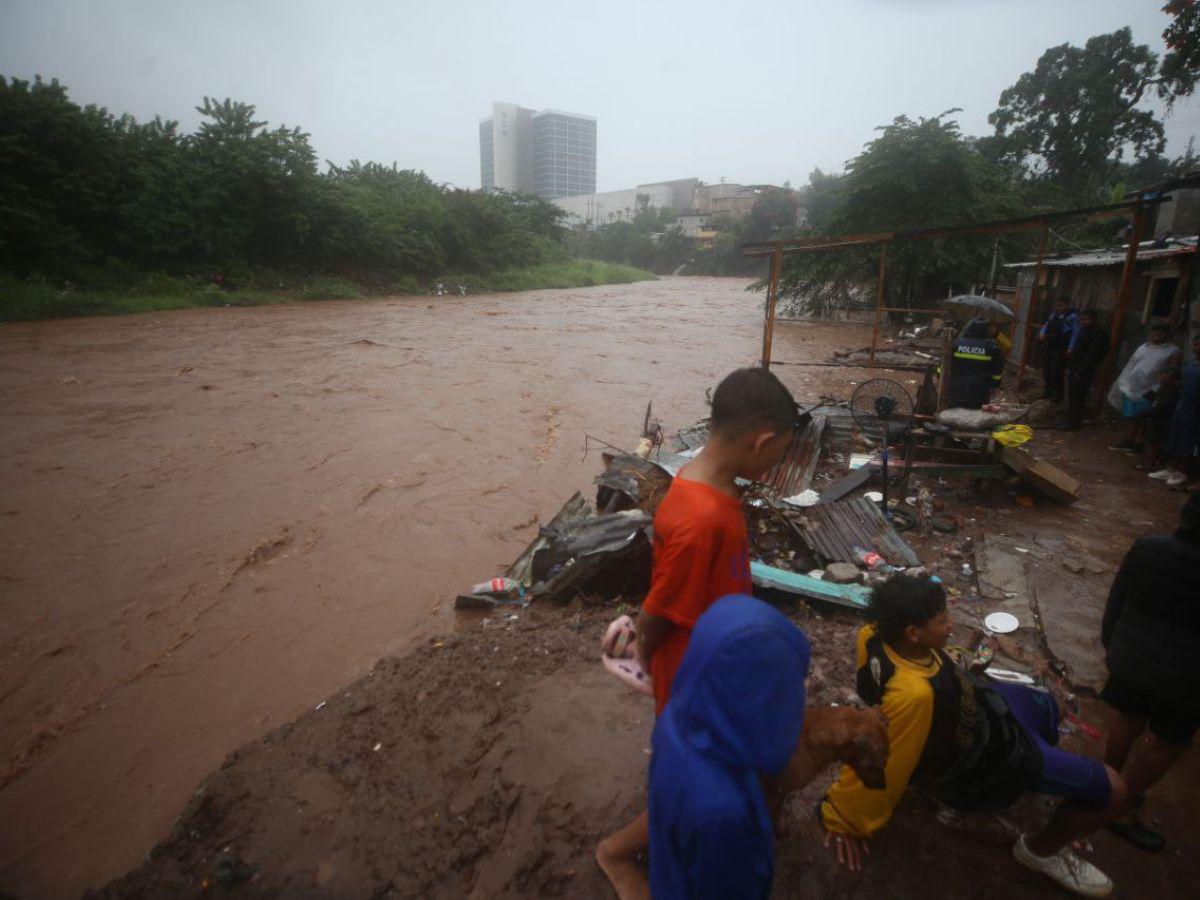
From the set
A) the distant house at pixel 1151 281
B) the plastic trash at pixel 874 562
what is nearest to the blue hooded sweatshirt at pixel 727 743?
the plastic trash at pixel 874 562

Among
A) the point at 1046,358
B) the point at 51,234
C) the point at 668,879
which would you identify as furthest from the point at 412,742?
the point at 51,234

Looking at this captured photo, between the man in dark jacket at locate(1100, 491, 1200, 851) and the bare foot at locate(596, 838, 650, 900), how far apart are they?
5.61ft

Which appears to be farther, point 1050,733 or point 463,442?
point 463,442

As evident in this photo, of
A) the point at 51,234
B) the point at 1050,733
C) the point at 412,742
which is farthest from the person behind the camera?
the point at 51,234

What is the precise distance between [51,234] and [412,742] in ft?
76.6

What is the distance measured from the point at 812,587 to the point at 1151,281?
826cm

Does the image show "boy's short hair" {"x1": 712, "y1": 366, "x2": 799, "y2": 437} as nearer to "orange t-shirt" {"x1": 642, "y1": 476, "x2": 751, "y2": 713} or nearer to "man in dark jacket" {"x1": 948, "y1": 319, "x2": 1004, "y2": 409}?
"orange t-shirt" {"x1": 642, "y1": 476, "x2": 751, "y2": 713}

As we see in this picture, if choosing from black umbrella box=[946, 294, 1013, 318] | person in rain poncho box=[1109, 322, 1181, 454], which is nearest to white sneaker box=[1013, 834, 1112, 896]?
black umbrella box=[946, 294, 1013, 318]

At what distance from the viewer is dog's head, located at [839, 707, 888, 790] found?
1.52 m

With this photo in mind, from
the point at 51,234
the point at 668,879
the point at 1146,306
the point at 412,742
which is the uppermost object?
the point at 51,234

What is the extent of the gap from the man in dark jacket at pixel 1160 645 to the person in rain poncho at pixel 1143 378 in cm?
633

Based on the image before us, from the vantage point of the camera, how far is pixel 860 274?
20844mm

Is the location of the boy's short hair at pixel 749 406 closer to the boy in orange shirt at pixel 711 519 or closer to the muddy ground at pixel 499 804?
the boy in orange shirt at pixel 711 519

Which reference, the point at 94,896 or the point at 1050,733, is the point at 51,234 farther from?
the point at 1050,733
